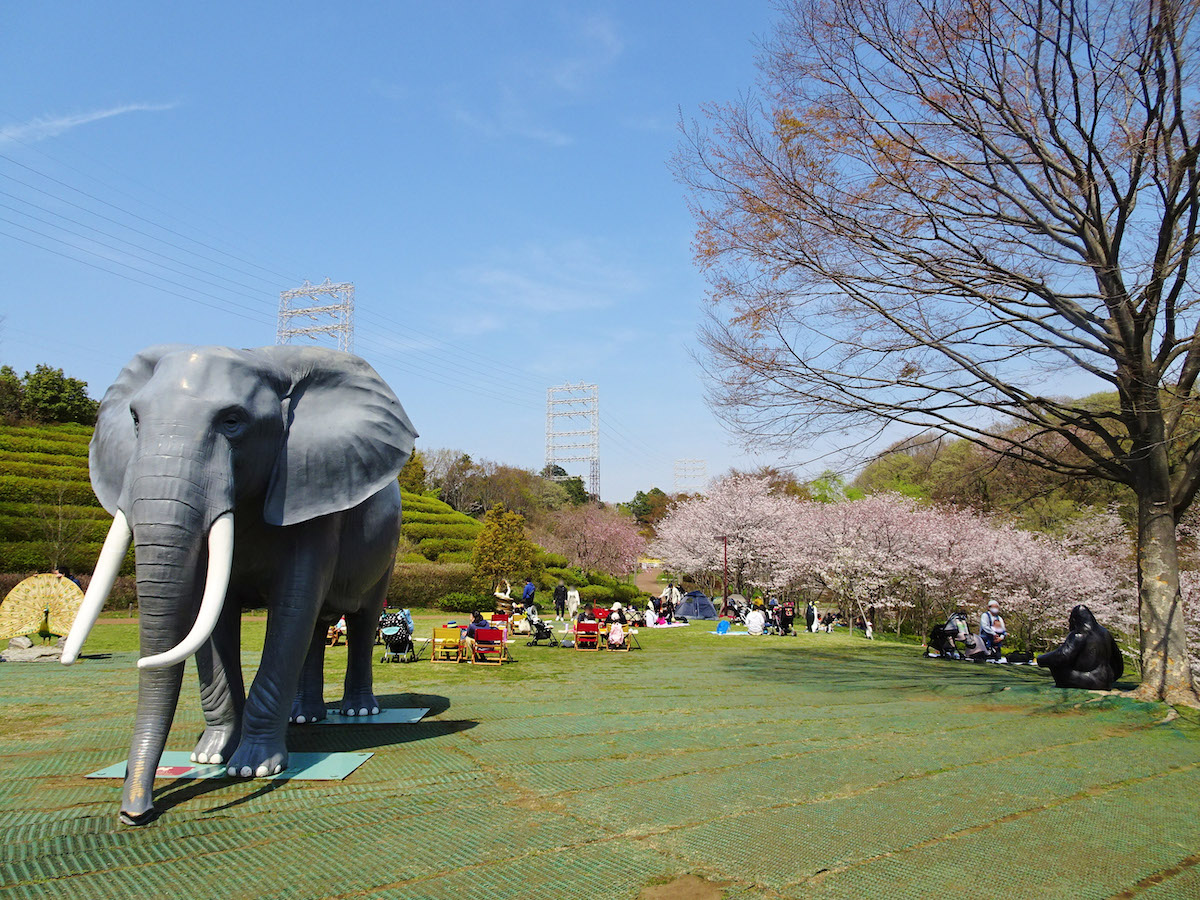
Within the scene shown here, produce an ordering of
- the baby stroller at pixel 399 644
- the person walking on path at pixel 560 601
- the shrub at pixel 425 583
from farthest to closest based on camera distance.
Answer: the shrub at pixel 425 583 < the person walking on path at pixel 560 601 < the baby stroller at pixel 399 644

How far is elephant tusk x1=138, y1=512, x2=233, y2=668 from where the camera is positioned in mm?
3934

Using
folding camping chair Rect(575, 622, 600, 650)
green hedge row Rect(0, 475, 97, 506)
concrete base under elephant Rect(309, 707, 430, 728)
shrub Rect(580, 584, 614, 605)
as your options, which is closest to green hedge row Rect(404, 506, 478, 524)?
shrub Rect(580, 584, 614, 605)

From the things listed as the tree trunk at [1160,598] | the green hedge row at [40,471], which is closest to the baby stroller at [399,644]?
the tree trunk at [1160,598]

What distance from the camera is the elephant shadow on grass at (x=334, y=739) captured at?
4.57 meters

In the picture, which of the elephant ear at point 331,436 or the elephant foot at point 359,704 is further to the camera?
the elephant foot at point 359,704

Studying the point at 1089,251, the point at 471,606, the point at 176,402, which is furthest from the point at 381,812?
the point at 471,606

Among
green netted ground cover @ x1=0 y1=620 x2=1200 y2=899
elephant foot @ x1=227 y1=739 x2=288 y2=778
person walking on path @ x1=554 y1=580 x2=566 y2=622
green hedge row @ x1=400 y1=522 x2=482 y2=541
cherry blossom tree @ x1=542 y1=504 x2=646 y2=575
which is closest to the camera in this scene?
green netted ground cover @ x1=0 y1=620 x2=1200 y2=899

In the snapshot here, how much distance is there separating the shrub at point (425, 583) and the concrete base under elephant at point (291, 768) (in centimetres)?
2220

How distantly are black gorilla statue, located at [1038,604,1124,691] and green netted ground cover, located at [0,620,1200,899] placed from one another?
1.81m

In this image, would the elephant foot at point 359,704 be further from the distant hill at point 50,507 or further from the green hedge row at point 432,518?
the green hedge row at point 432,518

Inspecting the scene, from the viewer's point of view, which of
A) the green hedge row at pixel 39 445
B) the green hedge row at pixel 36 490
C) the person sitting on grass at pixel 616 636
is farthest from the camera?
the green hedge row at pixel 39 445

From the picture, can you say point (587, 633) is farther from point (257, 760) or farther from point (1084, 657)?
point (257, 760)

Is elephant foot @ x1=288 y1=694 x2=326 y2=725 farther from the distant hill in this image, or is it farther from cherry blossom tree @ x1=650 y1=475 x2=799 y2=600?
cherry blossom tree @ x1=650 y1=475 x2=799 y2=600

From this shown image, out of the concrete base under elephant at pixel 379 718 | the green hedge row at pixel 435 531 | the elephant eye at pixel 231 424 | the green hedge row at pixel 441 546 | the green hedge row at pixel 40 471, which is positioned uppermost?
the green hedge row at pixel 40 471
